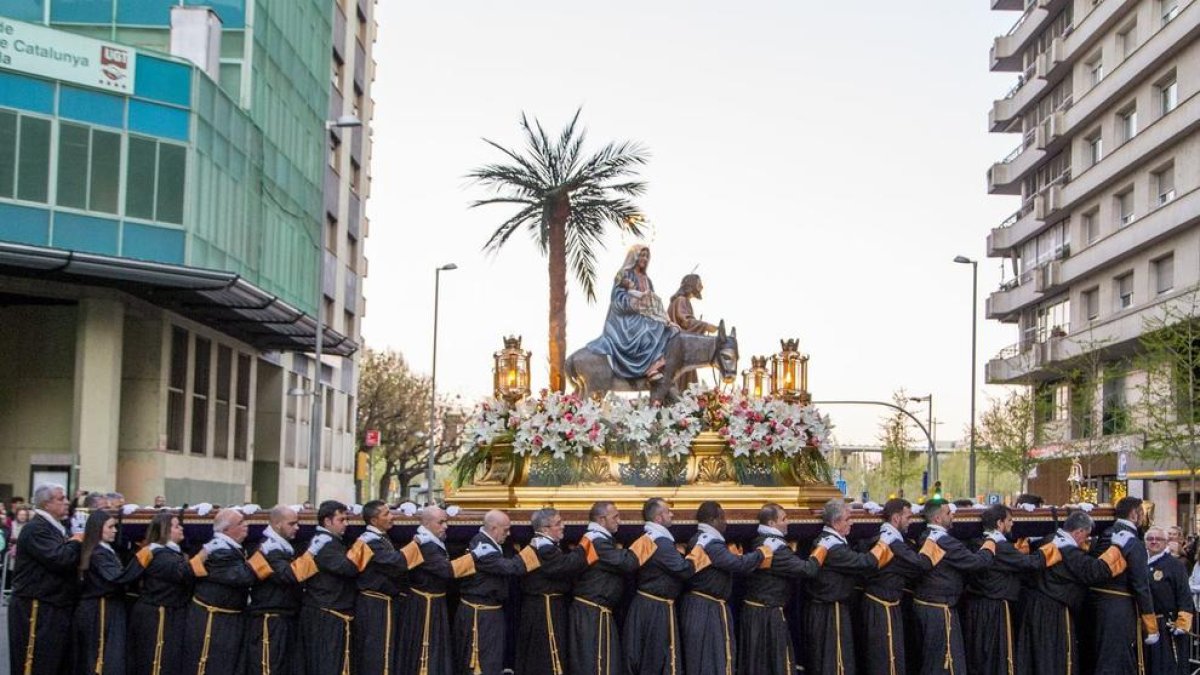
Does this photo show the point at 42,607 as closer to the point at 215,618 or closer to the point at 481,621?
the point at 215,618

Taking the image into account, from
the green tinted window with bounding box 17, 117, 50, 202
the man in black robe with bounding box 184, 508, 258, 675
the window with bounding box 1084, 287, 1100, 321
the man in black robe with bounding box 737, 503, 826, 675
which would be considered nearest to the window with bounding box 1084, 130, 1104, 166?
the window with bounding box 1084, 287, 1100, 321

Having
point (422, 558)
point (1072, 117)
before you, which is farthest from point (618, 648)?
point (1072, 117)

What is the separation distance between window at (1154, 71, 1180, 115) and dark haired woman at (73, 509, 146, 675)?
3850 centimetres

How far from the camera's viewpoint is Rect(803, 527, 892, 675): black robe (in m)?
14.4

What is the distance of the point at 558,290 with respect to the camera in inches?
856

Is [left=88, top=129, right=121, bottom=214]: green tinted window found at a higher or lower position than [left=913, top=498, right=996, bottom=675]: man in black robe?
higher

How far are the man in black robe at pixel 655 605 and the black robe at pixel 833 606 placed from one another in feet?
4.21

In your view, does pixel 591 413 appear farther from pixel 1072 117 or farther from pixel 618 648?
pixel 1072 117

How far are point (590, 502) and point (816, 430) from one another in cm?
280

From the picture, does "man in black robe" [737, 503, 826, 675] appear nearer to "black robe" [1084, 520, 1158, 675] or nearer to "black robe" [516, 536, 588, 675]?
"black robe" [516, 536, 588, 675]

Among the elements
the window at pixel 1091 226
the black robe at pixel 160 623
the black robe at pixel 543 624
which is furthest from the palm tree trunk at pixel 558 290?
the window at pixel 1091 226

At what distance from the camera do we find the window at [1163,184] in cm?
4688

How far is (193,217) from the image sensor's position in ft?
118

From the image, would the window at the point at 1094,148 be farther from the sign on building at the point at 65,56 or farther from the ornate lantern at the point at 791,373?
the ornate lantern at the point at 791,373
